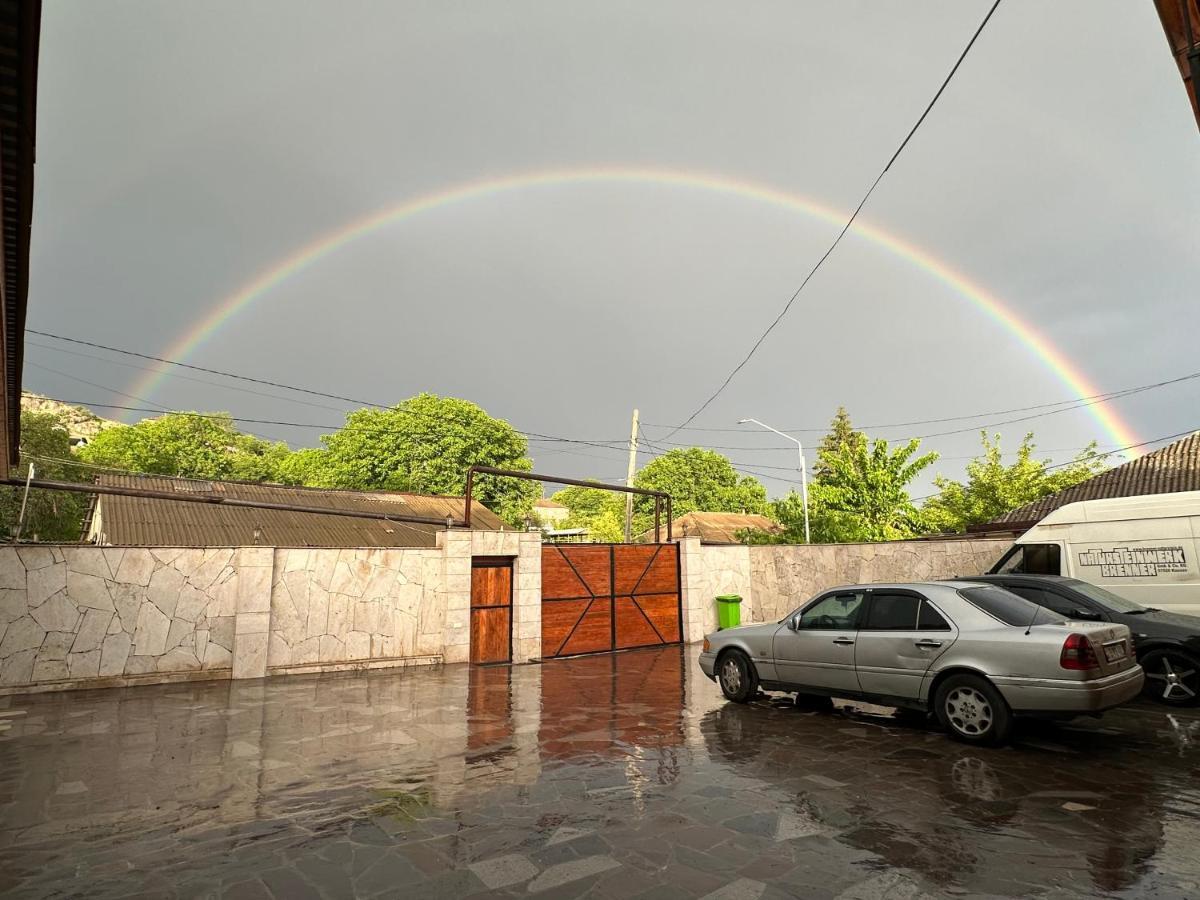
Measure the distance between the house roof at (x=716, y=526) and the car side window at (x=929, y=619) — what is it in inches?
1540

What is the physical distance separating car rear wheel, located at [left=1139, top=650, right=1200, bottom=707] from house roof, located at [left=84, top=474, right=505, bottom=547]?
1673 centimetres

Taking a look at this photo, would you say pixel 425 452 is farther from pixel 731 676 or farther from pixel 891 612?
pixel 891 612

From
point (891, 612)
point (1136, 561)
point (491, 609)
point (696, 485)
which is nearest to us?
point (891, 612)

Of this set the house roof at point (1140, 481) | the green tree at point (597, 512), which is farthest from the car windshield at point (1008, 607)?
the green tree at point (597, 512)

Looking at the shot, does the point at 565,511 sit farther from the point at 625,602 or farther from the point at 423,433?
the point at 625,602

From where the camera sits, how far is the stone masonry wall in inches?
598

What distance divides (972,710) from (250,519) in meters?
24.6

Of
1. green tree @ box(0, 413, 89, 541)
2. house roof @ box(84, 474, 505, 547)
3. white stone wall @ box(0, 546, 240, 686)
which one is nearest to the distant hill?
green tree @ box(0, 413, 89, 541)

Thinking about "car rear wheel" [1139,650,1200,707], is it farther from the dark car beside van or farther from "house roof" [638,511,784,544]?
"house roof" [638,511,784,544]

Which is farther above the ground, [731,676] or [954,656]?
[954,656]

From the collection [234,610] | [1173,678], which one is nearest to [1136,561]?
[1173,678]

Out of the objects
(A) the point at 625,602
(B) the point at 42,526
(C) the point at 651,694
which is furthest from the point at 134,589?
(B) the point at 42,526

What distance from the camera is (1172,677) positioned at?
26.4 feet

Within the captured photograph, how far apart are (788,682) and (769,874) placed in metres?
4.74
